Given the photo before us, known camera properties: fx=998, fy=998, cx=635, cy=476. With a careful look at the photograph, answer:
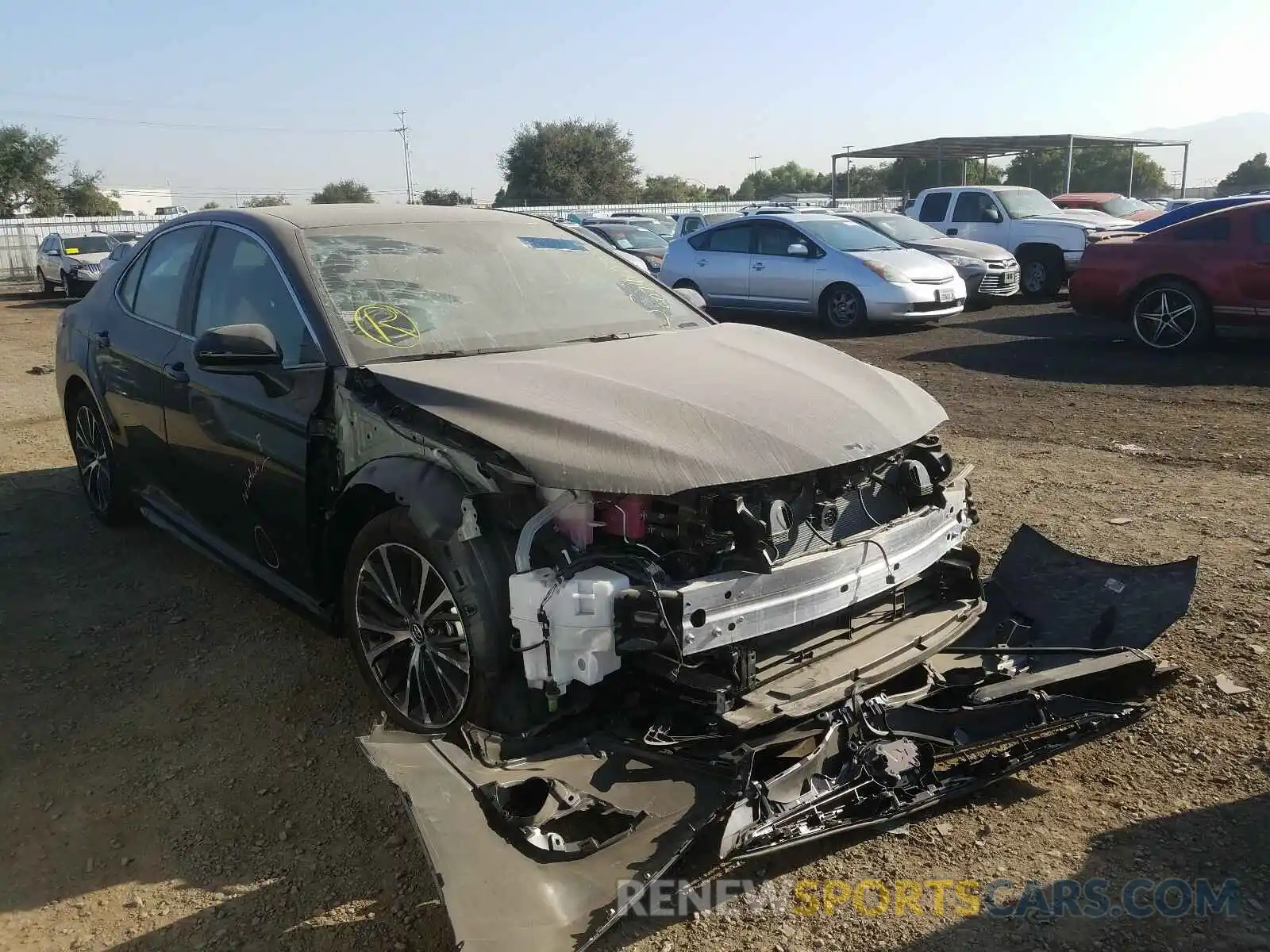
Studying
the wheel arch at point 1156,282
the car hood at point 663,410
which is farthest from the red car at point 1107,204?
the car hood at point 663,410

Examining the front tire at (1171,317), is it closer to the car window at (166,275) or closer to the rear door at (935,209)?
the rear door at (935,209)

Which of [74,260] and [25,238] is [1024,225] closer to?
[74,260]

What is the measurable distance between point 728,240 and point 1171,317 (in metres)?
5.97

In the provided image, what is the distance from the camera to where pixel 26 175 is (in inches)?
1991

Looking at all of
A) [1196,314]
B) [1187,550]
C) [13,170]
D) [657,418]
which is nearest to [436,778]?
[657,418]

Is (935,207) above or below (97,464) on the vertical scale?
above

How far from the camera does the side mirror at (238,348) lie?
3508 millimetres

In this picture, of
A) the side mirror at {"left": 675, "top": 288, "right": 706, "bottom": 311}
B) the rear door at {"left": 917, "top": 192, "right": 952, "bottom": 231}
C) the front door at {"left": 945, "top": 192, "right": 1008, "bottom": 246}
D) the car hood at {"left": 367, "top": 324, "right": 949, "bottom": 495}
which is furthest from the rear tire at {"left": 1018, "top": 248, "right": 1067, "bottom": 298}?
the car hood at {"left": 367, "top": 324, "right": 949, "bottom": 495}

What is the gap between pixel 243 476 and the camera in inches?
154

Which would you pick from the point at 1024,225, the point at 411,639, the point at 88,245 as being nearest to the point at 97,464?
the point at 411,639

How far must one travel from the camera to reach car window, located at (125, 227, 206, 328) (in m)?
4.53

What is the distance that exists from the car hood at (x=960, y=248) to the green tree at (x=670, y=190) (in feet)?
143

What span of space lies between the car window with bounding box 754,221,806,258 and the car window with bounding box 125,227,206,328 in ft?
32.7

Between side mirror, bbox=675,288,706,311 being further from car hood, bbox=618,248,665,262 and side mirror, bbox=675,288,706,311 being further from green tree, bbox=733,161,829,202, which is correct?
green tree, bbox=733,161,829,202
